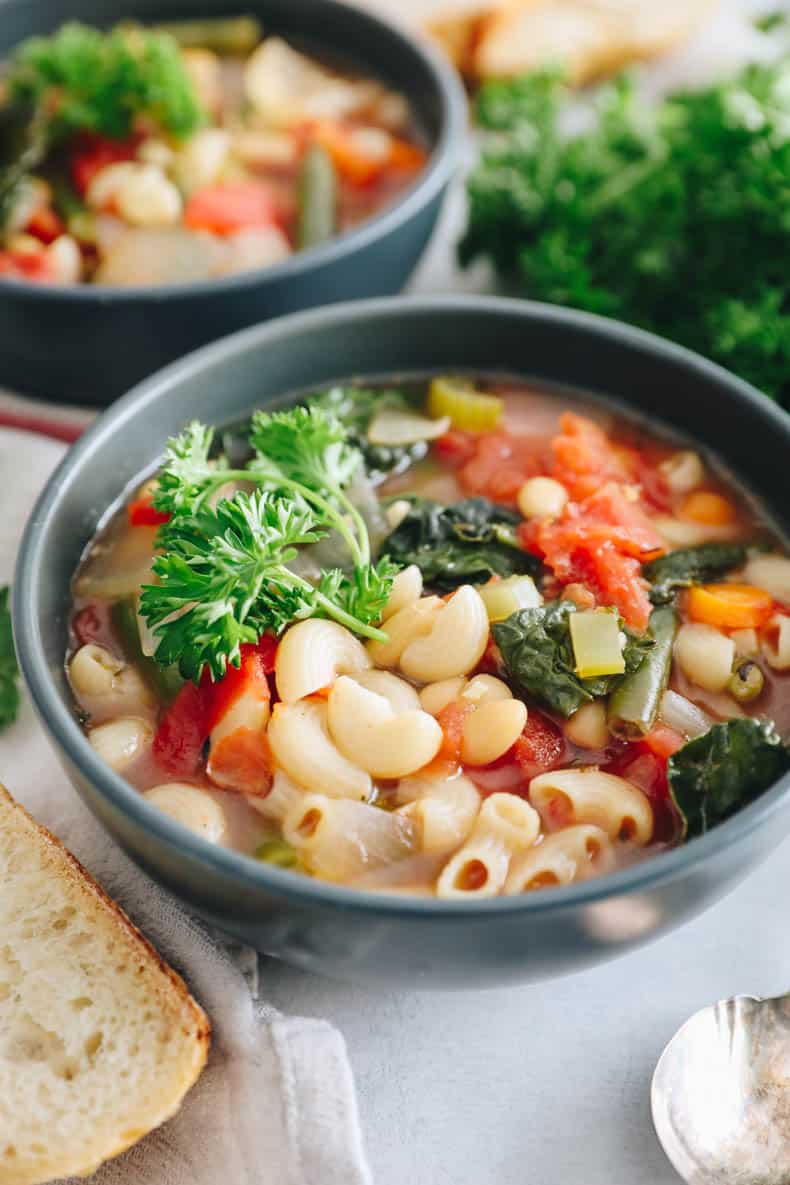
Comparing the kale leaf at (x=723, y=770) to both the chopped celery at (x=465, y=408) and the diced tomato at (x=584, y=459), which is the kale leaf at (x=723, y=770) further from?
the chopped celery at (x=465, y=408)

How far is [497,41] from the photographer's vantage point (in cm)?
516

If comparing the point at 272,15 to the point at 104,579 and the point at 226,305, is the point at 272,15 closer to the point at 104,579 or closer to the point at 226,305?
the point at 226,305

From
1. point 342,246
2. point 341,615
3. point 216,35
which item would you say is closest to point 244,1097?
point 341,615

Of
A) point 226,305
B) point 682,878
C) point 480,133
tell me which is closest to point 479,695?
point 682,878

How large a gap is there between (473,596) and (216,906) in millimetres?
856

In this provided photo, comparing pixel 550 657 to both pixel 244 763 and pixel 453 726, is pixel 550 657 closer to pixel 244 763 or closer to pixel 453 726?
pixel 453 726

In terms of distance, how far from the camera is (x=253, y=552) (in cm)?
278

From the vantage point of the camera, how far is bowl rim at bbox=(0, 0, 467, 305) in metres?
3.77

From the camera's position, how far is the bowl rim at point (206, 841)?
90.6 inches

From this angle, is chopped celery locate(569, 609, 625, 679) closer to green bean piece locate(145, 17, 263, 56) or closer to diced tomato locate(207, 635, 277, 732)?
diced tomato locate(207, 635, 277, 732)

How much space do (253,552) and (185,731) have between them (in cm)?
41

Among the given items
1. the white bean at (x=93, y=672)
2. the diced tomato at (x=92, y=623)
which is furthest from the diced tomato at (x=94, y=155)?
the white bean at (x=93, y=672)

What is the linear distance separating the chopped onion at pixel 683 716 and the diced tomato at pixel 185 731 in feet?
Result: 3.14

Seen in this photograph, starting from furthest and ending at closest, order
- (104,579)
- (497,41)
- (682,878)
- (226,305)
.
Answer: (497,41), (226,305), (104,579), (682,878)
